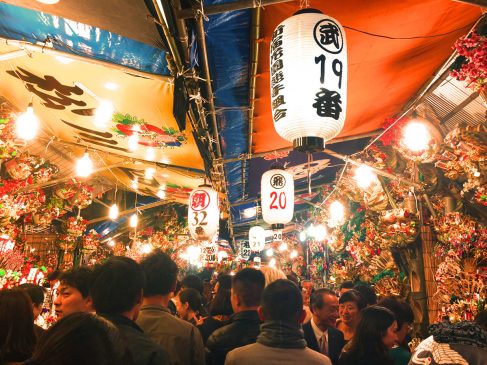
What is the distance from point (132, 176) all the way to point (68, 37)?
8.42m

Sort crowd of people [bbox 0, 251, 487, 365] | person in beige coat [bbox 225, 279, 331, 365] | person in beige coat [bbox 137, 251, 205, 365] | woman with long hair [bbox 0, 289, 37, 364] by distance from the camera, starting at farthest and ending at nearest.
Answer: woman with long hair [bbox 0, 289, 37, 364]
person in beige coat [bbox 137, 251, 205, 365]
person in beige coat [bbox 225, 279, 331, 365]
crowd of people [bbox 0, 251, 487, 365]

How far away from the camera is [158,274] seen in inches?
144

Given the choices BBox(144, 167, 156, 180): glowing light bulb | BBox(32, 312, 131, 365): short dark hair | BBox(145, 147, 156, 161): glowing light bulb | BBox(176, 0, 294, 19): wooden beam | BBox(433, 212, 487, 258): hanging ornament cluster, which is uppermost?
BBox(144, 167, 156, 180): glowing light bulb

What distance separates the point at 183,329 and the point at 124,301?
2.88ft

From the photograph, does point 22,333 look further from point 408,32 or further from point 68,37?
point 408,32

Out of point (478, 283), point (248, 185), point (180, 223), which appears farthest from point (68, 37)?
point (180, 223)

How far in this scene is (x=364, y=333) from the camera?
371cm

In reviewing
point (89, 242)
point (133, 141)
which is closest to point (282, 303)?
point (133, 141)

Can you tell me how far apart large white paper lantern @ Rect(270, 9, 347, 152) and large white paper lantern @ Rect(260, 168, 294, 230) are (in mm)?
5323

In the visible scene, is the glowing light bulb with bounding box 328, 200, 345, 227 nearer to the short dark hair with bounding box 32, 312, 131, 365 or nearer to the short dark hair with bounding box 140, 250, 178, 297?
the short dark hair with bounding box 140, 250, 178, 297

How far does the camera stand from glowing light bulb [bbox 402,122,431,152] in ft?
24.7

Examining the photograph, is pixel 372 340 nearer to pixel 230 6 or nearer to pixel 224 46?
pixel 230 6

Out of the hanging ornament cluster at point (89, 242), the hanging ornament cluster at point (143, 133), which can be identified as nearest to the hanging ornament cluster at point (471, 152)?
the hanging ornament cluster at point (143, 133)

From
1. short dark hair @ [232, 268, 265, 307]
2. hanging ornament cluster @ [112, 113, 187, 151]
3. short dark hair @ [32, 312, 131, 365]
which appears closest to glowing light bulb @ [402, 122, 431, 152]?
hanging ornament cluster @ [112, 113, 187, 151]
